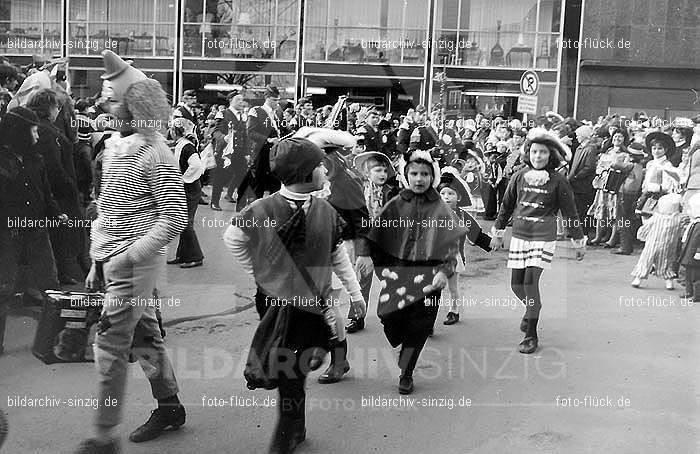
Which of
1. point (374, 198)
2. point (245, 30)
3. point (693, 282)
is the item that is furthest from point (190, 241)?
point (245, 30)

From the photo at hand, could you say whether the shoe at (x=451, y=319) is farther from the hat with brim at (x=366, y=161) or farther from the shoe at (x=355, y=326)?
the hat with brim at (x=366, y=161)

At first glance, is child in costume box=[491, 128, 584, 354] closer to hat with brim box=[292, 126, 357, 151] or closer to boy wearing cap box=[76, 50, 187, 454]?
hat with brim box=[292, 126, 357, 151]

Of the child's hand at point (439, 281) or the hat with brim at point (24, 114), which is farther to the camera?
the hat with brim at point (24, 114)

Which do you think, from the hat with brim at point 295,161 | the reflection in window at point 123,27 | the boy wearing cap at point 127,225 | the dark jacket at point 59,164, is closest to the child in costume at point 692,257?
the hat with brim at point 295,161

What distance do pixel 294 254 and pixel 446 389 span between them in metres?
1.74

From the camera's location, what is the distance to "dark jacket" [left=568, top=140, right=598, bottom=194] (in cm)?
1127

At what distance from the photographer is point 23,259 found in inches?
244

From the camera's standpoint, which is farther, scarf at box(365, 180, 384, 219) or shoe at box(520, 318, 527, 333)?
scarf at box(365, 180, 384, 219)

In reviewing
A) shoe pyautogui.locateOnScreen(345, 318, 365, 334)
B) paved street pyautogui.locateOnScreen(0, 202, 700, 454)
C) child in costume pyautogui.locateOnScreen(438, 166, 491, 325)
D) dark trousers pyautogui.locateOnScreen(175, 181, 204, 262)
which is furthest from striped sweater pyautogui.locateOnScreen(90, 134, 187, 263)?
dark trousers pyautogui.locateOnScreen(175, 181, 204, 262)

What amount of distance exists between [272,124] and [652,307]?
491 cm

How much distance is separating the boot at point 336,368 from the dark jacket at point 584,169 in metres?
6.95

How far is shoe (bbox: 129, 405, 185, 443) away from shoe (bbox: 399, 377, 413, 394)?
4.78 ft

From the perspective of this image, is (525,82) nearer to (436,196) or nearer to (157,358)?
(436,196)

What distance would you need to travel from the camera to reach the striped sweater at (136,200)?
3898mm
